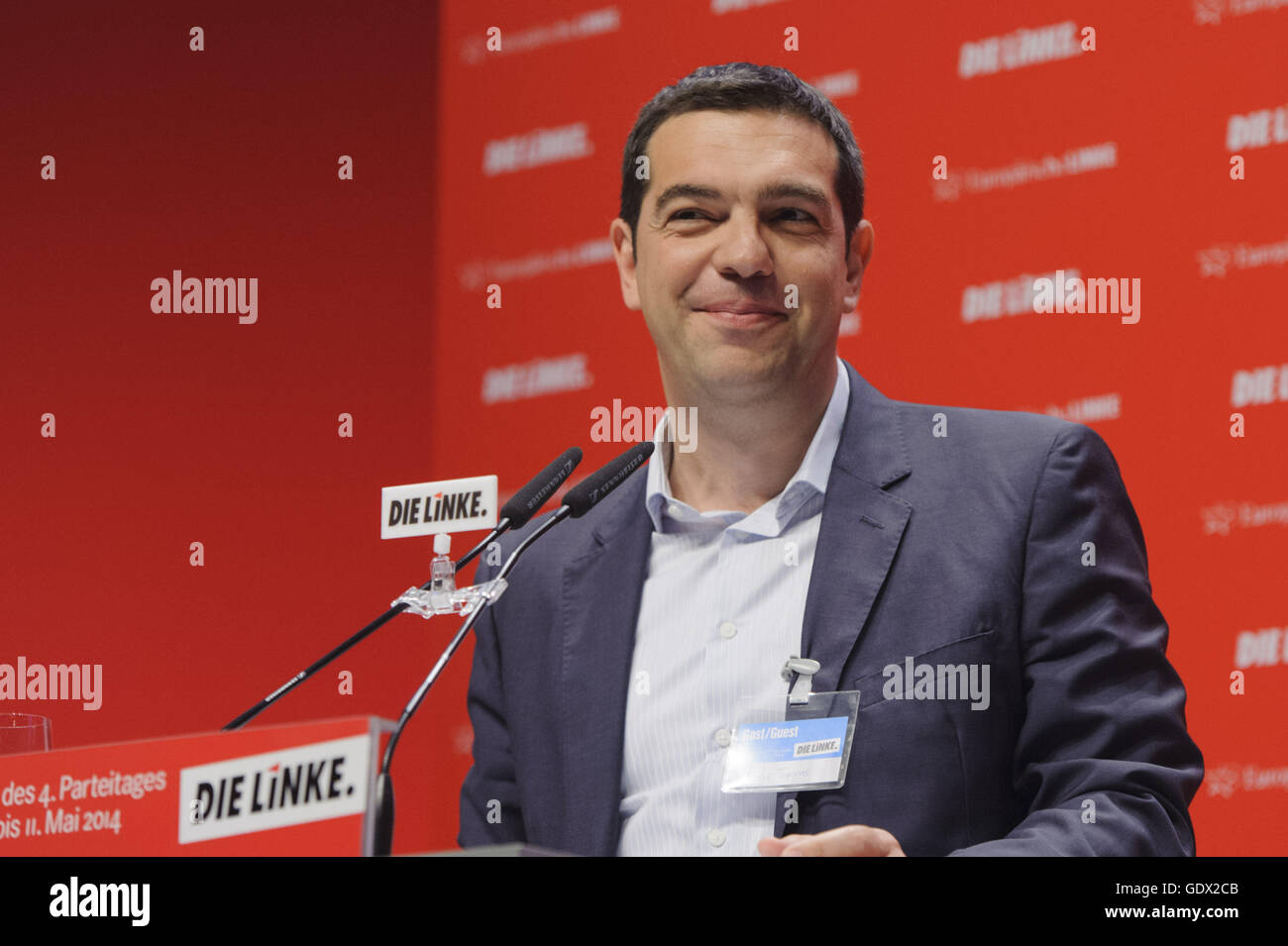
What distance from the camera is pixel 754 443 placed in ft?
6.89

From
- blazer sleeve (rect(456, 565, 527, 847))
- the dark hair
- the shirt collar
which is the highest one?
the dark hair

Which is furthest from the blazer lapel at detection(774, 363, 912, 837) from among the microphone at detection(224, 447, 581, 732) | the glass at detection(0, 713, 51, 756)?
the glass at detection(0, 713, 51, 756)

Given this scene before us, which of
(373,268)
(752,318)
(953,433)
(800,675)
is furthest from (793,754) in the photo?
(373,268)

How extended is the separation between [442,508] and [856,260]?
3.56 ft

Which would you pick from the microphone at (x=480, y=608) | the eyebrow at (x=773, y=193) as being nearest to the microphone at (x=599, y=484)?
the microphone at (x=480, y=608)

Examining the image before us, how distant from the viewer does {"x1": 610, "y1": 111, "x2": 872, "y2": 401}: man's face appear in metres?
2.05

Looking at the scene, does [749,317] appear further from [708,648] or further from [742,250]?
[708,648]

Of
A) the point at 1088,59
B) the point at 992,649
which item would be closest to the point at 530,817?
the point at 992,649

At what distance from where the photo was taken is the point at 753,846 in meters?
1.75

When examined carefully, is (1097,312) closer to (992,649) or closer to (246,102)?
(992,649)

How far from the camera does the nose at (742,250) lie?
6.66 ft

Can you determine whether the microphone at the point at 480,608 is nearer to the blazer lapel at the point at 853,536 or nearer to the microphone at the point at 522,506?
the microphone at the point at 522,506

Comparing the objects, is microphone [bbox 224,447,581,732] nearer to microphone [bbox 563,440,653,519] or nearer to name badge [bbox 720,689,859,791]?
microphone [bbox 563,440,653,519]

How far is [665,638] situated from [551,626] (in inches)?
7.4
